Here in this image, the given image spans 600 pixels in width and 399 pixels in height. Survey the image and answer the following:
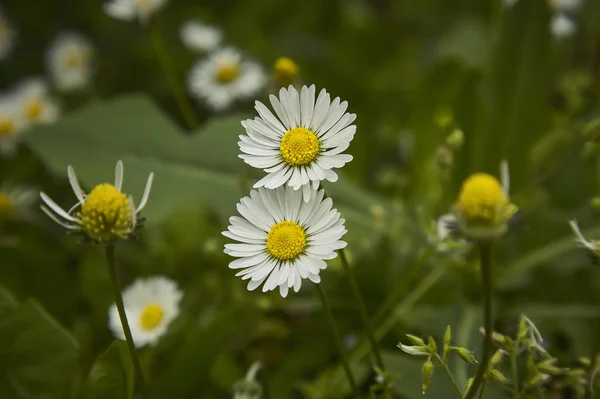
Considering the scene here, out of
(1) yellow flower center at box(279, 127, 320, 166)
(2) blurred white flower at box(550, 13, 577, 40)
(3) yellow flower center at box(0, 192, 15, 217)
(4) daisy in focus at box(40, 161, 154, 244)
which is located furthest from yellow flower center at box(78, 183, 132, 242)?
(2) blurred white flower at box(550, 13, 577, 40)

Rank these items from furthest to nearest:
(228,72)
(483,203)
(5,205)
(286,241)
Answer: (228,72), (5,205), (286,241), (483,203)

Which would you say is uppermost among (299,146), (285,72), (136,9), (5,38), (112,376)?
(5,38)

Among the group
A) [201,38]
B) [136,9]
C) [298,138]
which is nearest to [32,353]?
[298,138]

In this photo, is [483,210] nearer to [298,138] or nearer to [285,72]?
[298,138]

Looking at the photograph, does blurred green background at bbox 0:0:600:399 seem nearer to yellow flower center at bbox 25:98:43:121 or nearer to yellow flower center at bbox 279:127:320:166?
yellow flower center at bbox 25:98:43:121

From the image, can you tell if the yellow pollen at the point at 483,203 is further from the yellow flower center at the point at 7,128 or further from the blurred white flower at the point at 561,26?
the yellow flower center at the point at 7,128

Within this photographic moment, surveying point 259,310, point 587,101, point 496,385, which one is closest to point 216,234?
point 259,310

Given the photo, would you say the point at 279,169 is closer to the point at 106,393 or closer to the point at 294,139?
the point at 294,139
